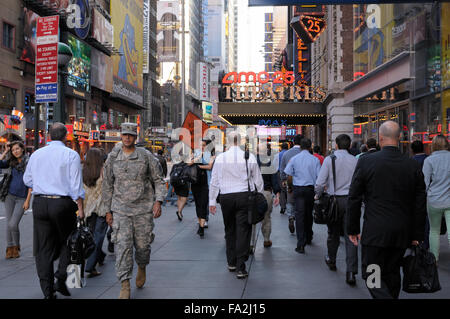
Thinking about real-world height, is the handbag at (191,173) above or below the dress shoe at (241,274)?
above

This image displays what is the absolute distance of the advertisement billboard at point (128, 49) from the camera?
64.2 meters

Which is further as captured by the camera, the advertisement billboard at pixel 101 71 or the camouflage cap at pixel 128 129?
the advertisement billboard at pixel 101 71

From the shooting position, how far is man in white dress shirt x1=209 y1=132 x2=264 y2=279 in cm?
718

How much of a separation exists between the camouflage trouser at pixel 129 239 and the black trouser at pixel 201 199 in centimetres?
488

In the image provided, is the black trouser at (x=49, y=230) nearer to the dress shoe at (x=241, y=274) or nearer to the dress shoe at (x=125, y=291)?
the dress shoe at (x=125, y=291)

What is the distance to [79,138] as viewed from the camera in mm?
50969

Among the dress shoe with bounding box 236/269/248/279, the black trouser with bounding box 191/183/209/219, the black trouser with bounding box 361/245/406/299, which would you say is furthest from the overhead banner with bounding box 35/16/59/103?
the black trouser with bounding box 361/245/406/299

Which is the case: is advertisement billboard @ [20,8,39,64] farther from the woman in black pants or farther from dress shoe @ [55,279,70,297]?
dress shoe @ [55,279,70,297]

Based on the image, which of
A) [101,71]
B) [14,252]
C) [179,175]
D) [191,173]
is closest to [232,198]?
[14,252]

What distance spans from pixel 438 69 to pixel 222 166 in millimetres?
9475

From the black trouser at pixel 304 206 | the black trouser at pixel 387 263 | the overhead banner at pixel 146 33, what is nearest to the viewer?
the black trouser at pixel 387 263

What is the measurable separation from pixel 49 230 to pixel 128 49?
65410 millimetres

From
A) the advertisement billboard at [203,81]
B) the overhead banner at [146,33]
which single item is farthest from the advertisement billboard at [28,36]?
the advertisement billboard at [203,81]

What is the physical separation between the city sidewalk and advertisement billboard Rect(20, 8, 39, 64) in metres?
32.8
